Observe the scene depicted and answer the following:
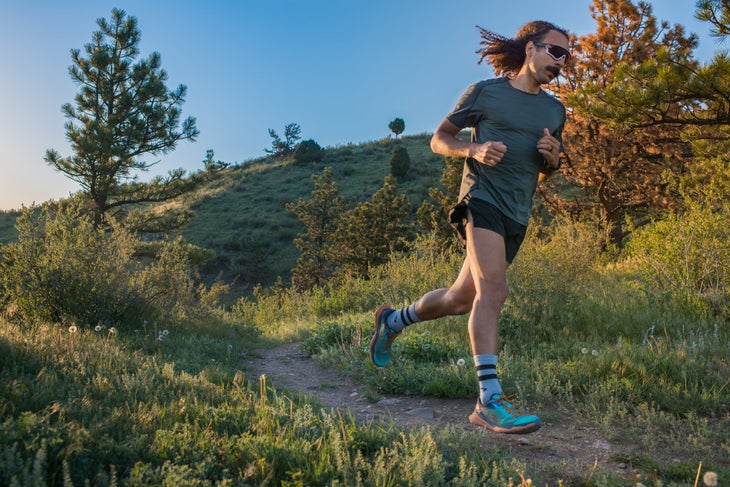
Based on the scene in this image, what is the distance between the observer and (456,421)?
11.7 feet

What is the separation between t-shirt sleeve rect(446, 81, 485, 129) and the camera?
367 cm

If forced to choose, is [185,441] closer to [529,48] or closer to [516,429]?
[516,429]

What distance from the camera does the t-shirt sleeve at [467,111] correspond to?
367 centimetres

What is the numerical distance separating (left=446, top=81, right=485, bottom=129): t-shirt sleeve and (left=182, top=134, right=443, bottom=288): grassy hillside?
75.3 ft

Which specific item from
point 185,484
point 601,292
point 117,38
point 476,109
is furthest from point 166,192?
point 185,484

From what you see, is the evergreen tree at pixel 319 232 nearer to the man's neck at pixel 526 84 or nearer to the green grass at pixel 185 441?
the man's neck at pixel 526 84

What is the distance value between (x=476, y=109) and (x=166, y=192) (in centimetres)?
1995

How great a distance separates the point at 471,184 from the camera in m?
3.54

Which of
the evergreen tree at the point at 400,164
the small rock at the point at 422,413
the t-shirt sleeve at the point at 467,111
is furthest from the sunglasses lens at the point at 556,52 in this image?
the evergreen tree at the point at 400,164

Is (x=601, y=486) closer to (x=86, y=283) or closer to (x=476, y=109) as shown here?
(x=476, y=109)

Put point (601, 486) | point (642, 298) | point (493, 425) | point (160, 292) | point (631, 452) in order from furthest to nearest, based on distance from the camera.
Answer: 1. point (160, 292)
2. point (642, 298)
3. point (493, 425)
4. point (631, 452)
5. point (601, 486)

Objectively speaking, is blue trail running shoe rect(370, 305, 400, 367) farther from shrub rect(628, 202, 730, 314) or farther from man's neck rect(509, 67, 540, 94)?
shrub rect(628, 202, 730, 314)

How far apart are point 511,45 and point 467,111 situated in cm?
84

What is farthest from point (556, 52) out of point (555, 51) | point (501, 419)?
point (501, 419)
